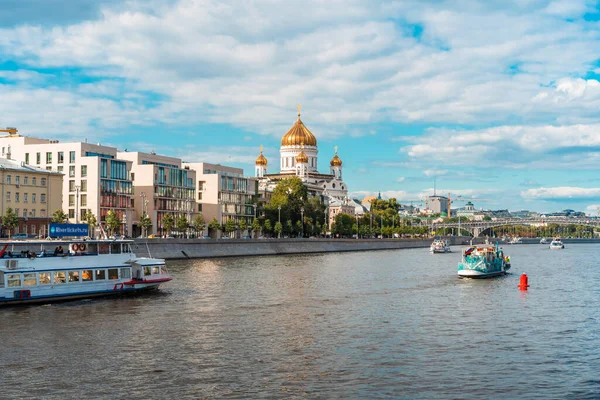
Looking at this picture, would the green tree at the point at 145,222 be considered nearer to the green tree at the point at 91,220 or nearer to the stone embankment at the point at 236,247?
the green tree at the point at 91,220

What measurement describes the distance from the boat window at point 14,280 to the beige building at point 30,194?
5414cm

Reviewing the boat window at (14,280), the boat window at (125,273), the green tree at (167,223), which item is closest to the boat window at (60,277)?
the boat window at (14,280)

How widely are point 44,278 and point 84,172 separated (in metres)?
72.2

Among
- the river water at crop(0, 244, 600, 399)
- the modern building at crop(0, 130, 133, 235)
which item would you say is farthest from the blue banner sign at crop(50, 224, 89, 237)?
the modern building at crop(0, 130, 133, 235)

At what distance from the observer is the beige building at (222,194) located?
493ft

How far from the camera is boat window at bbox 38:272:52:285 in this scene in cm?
5068

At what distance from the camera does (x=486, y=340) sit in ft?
122

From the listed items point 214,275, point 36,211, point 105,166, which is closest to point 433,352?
point 214,275

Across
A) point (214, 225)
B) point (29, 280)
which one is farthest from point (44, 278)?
point (214, 225)

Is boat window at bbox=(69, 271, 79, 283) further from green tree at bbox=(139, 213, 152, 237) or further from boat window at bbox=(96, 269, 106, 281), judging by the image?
green tree at bbox=(139, 213, 152, 237)

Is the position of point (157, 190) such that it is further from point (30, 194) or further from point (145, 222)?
point (30, 194)

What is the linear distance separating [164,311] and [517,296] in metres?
28.3

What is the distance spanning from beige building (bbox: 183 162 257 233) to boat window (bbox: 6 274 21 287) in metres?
100

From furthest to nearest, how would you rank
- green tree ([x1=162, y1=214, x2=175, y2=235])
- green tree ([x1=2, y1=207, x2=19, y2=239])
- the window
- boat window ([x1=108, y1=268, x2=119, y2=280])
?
green tree ([x1=162, y1=214, x2=175, y2=235]) < green tree ([x1=2, y1=207, x2=19, y2=239]) < boat window ([x1=108, y1=268, x2=119, y2=280]) < the window
